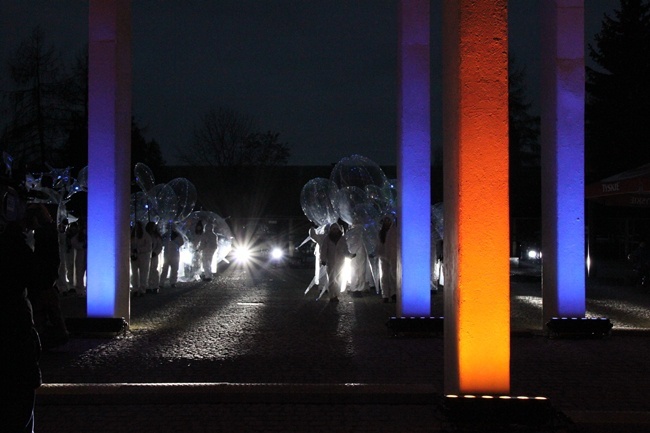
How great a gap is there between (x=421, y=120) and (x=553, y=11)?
8.48ft

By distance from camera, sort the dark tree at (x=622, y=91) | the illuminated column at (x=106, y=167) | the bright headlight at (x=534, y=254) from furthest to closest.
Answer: the dark tree at (x=622, y=91)
the bright headlight at (x=534, y=254)
the illuminated column at (x=106, y=167)

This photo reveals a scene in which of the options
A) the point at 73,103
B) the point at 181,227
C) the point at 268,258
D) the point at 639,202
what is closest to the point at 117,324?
the point at 181,227

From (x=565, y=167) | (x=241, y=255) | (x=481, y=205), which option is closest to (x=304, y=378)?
(x=481, y=205)

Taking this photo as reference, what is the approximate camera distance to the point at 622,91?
130 feet

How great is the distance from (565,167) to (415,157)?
223 cm

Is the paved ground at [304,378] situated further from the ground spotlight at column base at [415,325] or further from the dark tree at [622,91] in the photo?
the dark tree at [622,91]

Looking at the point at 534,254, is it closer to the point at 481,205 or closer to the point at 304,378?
the point at 304,378

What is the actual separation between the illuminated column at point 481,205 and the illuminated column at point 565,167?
487cm

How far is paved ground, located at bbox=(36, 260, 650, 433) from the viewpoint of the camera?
6043 mm

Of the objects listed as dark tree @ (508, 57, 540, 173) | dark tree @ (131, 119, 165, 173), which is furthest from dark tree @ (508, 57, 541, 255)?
dark tree @ (131, 119, 165, 173)

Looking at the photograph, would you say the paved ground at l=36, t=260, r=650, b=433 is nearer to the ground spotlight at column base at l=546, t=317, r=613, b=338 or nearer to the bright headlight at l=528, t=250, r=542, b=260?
the ground spotlight at column base at l=546, t=317, r=613, b=338

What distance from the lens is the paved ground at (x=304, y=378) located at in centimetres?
604

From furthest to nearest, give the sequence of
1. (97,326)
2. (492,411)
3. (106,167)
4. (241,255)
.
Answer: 1. (241,255)
2. (106,167)
3. (97,326)
4. (492,411)

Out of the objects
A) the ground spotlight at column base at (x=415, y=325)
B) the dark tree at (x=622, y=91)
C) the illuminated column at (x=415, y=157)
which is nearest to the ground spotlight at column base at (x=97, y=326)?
the ground spotlight at column base at (x=415, y=325)
